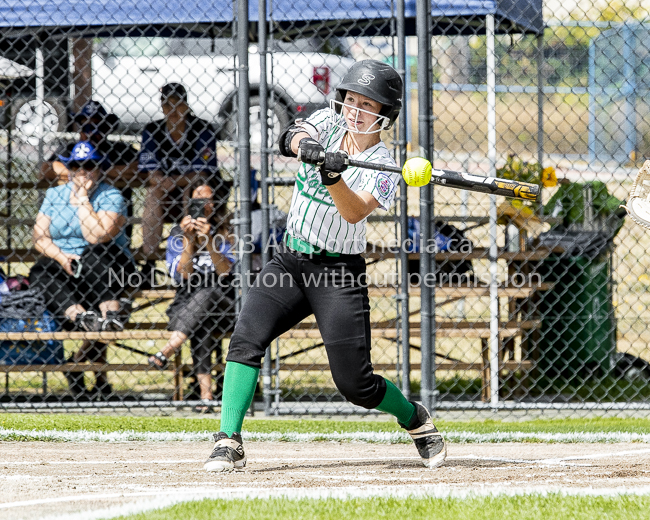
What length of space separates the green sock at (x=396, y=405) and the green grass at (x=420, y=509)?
81cm

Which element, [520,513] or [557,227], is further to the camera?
[557,227]

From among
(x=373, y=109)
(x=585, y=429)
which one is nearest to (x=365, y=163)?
(x=373, y=109)

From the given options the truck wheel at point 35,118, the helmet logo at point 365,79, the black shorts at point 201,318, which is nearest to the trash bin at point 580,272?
the black shorts at point 201,318

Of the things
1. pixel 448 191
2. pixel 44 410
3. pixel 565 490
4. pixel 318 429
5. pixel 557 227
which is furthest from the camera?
pixel 448 191

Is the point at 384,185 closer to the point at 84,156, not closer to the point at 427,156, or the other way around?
the point at 427,156

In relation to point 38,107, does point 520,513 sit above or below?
below

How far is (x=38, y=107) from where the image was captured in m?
7.84

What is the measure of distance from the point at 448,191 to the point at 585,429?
30.8 feet

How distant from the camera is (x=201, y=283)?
21.2ft

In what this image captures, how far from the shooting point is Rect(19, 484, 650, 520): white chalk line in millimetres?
3281

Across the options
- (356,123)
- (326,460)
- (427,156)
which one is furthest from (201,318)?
(356,123)

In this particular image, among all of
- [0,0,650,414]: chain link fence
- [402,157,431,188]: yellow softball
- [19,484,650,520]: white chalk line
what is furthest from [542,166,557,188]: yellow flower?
[19,484,650,520]: white chalk line

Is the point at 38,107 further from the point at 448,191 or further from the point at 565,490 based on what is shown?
the point at 448,191

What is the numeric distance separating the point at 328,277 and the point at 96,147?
3.32 meters
